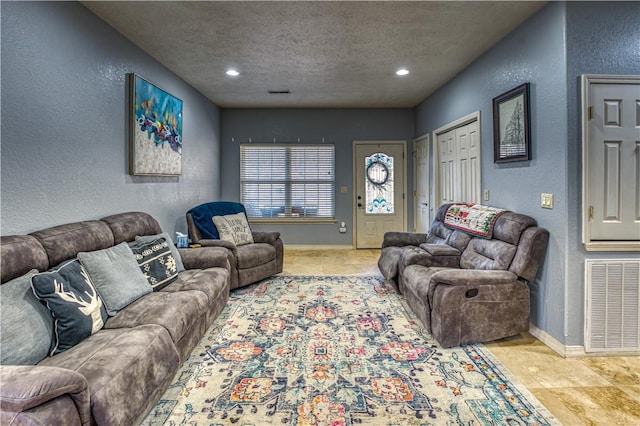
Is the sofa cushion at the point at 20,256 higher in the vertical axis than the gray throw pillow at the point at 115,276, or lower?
higher

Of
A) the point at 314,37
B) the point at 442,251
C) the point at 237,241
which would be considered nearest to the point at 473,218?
the point at 442,251

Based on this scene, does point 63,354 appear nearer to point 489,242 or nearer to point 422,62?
point 489,242

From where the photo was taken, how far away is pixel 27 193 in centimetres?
224

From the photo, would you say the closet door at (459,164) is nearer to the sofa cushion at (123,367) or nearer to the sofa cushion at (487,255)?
the sofa cushion at (487,255)

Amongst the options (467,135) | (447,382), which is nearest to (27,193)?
(447,382)

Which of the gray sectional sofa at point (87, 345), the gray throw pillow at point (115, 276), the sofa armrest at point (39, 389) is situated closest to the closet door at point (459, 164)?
the gray sectional sofa at point (87, 345)

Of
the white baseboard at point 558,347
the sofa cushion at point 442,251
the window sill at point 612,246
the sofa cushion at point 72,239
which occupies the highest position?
the sofa cushion at point 72,239

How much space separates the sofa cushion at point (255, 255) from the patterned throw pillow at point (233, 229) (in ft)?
0.49

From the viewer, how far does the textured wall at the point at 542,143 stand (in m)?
2.56

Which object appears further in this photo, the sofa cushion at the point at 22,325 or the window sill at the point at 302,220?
the window sill at the point at 302,220

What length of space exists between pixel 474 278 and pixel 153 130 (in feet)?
11.1

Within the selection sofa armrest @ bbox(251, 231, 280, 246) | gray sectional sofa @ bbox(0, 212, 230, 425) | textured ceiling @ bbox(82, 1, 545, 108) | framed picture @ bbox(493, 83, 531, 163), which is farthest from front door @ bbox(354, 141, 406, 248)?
gray sectional sofa @ bbox(0, 212, 230, 425)

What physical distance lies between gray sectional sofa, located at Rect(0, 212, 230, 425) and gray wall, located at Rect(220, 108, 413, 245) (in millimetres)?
3957

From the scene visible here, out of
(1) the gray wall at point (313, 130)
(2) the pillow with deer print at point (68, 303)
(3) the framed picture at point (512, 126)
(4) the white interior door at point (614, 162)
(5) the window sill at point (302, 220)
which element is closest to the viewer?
(2) the pillow with deer print at point (68, 303)
